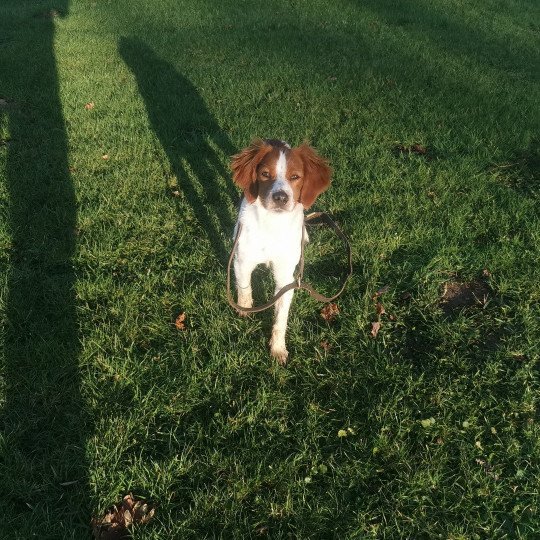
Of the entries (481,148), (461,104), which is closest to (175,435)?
(481,148)

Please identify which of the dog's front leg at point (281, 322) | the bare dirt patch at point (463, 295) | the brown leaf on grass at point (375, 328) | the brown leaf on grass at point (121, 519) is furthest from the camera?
the bare dirt patch at point (463, 295)

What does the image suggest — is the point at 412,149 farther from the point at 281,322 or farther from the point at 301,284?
the point at 281,322

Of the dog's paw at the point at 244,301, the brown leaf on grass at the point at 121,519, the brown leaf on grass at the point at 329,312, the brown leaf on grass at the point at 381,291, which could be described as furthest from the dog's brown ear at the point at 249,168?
the brown leaf on grass at the point at 121,519

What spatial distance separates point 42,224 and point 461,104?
5.91m

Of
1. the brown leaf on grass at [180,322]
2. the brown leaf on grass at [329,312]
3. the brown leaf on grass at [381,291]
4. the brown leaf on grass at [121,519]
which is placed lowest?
the brown leaf on grass at [121,519]

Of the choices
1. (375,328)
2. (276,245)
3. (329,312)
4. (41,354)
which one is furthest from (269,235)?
(41,354)

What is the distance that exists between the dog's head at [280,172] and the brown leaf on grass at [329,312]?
2.80ft

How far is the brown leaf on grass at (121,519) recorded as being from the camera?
2.18 metres

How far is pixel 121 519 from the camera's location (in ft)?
7.31

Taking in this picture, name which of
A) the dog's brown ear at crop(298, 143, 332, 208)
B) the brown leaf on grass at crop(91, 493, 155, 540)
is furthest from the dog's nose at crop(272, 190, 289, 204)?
the brown leaf on grass at crop(91, 493, 155, 540)

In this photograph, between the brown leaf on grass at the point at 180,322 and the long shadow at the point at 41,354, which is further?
the brown leaf on grass at the point at 180,322

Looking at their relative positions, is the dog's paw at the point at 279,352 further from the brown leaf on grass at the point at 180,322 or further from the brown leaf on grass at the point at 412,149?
the brown leaf on grass at the point at 412,149

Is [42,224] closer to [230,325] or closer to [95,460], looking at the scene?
[230,325]

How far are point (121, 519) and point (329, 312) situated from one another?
1.93 meters
